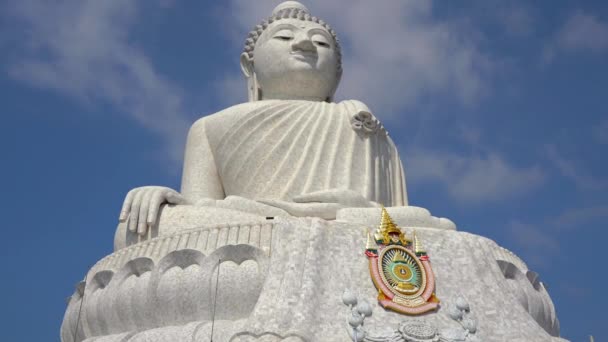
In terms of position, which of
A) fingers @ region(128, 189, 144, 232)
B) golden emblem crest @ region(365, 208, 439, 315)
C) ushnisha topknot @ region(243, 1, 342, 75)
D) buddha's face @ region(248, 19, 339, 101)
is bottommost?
golden emblem crest @ region(365, 208, 439, 315)

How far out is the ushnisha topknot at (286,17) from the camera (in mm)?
10430

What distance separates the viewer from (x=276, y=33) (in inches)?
399

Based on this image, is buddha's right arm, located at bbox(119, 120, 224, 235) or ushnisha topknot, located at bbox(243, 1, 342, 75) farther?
ushnisha topknot, located at bbox(243, 1, 342, 75)

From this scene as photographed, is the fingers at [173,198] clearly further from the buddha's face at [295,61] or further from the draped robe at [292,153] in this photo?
the buddha's face at [295,61]

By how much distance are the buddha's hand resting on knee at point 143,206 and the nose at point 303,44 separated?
317 centimetres

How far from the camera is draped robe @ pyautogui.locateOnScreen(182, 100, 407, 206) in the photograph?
8680 mm

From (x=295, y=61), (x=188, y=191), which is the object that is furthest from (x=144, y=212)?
(x=295, y=61)

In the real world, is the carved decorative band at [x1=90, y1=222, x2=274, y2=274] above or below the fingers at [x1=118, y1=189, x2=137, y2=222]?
below

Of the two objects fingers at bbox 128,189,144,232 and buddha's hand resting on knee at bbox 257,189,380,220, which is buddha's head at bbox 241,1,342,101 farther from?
fingers at bbox 128,189,144,232

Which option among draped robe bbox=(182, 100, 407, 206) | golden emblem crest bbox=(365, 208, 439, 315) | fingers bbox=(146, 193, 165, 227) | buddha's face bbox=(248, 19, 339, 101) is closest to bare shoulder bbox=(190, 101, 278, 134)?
draped robe bbox=(182, 100, 407, 206)

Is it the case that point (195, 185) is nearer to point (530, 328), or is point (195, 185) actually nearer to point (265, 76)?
point (265, 76)

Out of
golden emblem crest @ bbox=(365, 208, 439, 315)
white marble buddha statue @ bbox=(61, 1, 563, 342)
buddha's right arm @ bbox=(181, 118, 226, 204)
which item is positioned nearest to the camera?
white marble buddha statue @ bbox=(61, 1, 563, 342)

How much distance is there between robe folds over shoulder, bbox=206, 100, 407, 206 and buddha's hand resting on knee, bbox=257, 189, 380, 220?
24.2 inches

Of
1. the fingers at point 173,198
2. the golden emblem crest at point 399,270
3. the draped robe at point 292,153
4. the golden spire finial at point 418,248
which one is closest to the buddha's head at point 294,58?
the draped robe at point 292,153
